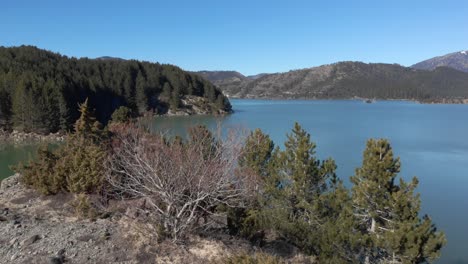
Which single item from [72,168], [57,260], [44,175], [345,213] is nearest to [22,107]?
[44,175]

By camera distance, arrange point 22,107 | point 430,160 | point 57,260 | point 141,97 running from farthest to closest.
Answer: point 141,97 → point 22,107 → point 430,160 → point 57,260

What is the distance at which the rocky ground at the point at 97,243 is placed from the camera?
32.1ft

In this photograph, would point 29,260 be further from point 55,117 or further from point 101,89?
point 101,89

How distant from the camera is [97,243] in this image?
10.4 m

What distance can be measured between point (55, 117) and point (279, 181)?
4338 centimetres

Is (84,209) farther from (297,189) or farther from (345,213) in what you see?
(345,213)

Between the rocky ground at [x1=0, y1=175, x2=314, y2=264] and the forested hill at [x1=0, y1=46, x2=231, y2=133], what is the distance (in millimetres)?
33805

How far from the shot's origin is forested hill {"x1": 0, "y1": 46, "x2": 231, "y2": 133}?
51.6m

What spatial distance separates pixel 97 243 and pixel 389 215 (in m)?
9.30

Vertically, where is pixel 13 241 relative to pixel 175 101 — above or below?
below

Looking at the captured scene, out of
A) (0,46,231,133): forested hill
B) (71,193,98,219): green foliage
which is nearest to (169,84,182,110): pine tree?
(0,46,231,133): forested hill

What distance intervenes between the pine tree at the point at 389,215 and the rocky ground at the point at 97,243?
111 inches

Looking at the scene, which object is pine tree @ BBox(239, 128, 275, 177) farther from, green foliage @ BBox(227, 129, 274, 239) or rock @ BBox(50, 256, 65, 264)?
rock @ BBox(50, 256, 65, 264)

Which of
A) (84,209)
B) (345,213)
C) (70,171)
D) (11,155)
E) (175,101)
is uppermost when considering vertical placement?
(175,101)
